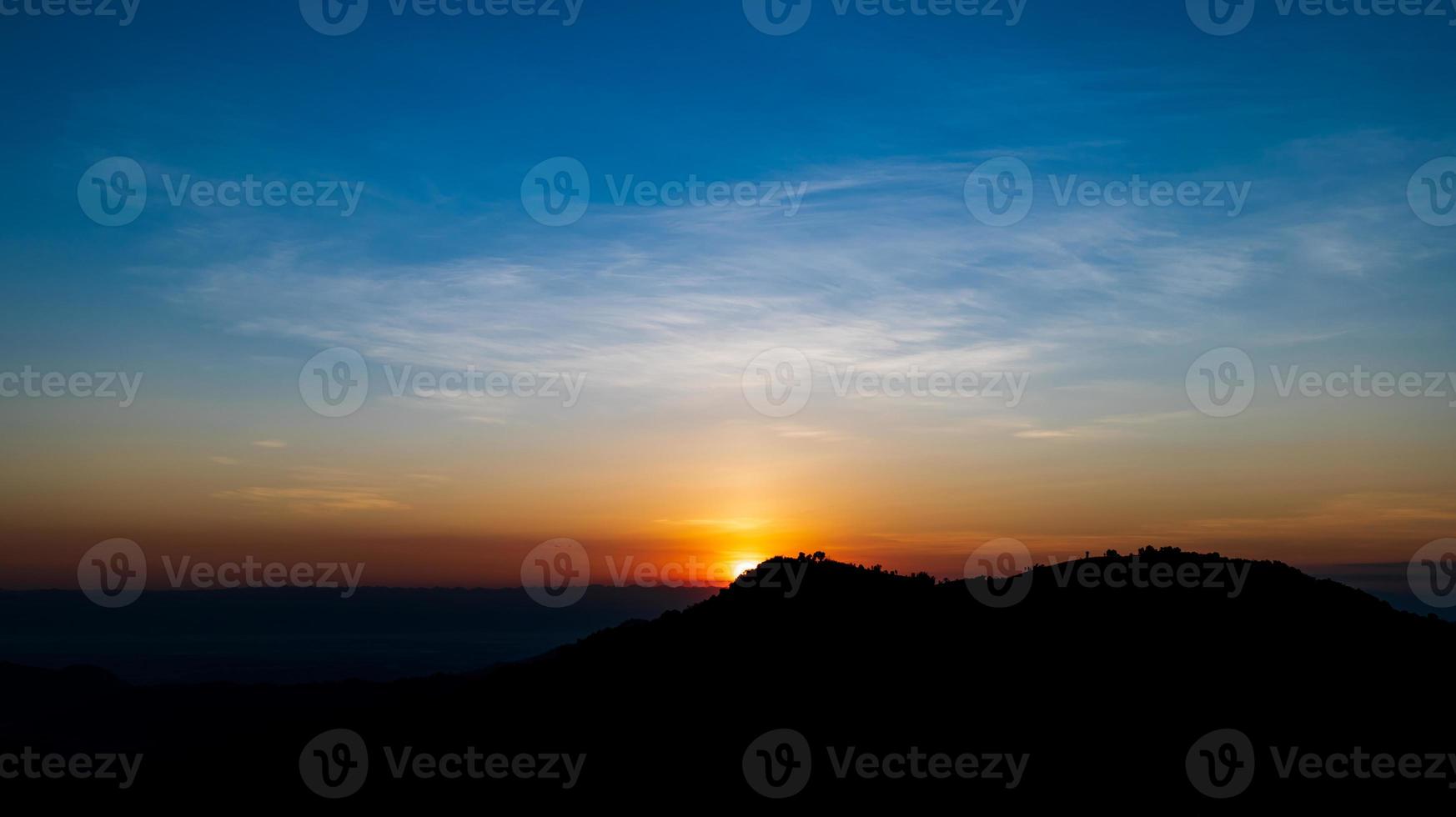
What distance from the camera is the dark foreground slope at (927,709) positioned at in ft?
81.8

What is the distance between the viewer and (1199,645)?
100 feet
